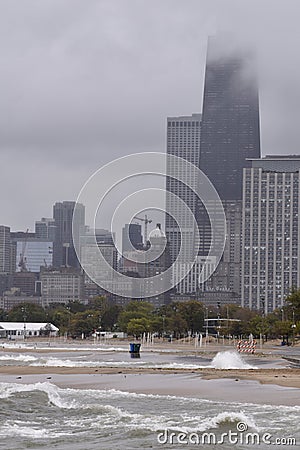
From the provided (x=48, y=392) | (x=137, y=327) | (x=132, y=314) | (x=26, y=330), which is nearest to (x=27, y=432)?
(x=48, y=392)

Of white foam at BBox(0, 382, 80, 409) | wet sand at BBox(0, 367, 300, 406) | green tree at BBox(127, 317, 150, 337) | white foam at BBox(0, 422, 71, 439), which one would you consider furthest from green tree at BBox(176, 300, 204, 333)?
white foam at BBox(0, 422, 71, 439)

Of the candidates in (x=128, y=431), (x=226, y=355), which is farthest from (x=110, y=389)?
(x=226, y=355)

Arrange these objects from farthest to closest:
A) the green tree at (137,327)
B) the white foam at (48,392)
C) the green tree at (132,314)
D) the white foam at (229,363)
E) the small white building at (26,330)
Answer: the small white building at (26,330) < the green tree at (132,314) < the green tree at (137,327) < the white foam at (229,363) < the white foam at (48,392)

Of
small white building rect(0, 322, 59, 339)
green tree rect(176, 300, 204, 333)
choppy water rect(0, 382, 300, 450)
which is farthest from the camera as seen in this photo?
small white building rect(0, 322, 59, 339)

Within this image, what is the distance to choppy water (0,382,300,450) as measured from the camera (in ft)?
63.8

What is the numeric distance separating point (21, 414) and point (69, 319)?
408 feet

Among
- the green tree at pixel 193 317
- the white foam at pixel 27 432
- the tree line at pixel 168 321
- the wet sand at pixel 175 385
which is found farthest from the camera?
the green tree at pixel 193 317

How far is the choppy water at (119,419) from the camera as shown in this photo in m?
19.5

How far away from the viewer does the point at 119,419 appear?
22.7 metres

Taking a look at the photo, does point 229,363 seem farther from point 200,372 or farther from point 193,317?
point 193,317

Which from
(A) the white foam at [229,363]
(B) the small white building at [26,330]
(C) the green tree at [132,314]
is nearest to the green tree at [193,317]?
(C) the green tree at [132,314]

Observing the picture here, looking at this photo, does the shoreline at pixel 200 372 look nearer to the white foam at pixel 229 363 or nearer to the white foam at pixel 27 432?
the white foam at pixel 229 363

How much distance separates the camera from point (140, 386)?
33312 mm

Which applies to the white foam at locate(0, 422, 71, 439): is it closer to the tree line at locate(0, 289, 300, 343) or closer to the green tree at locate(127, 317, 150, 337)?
the tree line at locate(0, 289, 300, 343)
